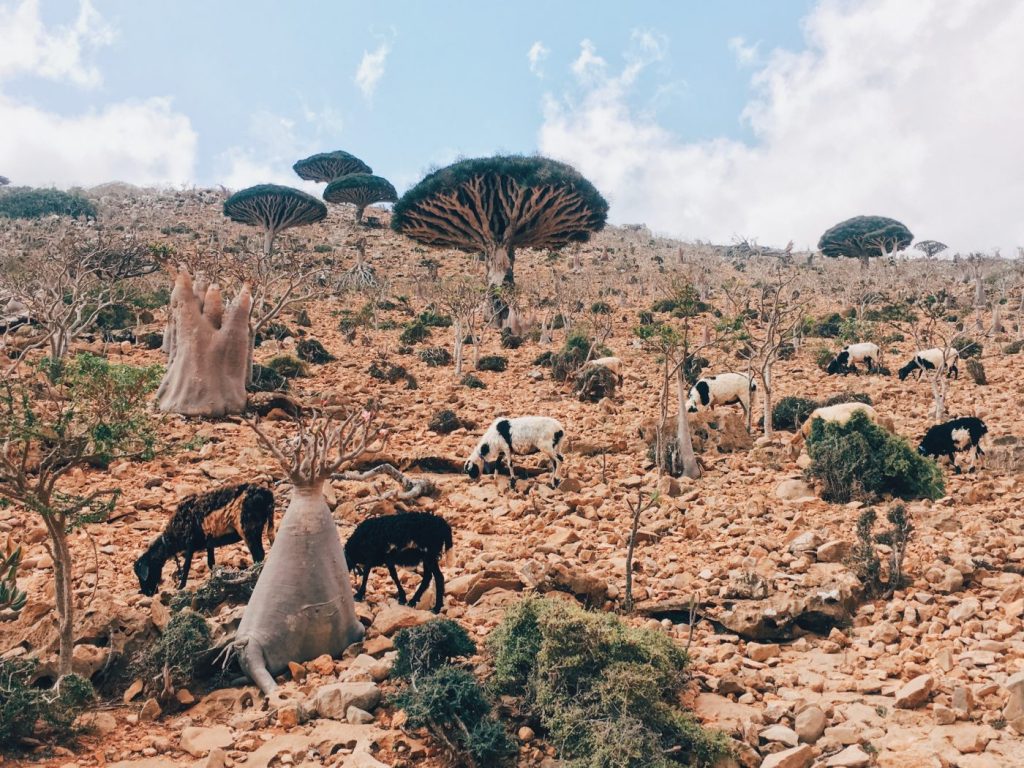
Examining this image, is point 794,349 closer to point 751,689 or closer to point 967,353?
point 967,353

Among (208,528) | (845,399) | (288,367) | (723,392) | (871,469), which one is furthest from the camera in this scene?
(288,367)

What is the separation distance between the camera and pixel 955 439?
1077 cm

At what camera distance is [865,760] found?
3961mm

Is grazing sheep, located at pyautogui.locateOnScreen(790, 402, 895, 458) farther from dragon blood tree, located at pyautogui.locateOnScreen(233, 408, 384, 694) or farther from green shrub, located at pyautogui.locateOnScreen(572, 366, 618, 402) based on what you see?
dragon blood tree, located at pyautogui.locateOnScreen(233, 408, 384, 694)

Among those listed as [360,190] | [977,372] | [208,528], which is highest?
[360,190]

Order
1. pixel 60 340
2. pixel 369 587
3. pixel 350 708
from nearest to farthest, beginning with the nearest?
pixel 350 708, pixel 369 587, pixel 60 340

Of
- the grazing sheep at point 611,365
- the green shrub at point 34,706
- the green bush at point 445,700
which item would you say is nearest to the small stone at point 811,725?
the green bush at point 445,700

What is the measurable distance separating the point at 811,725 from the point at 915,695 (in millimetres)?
860

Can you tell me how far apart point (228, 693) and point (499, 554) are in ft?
11.4

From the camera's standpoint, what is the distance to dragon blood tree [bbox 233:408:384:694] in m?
5.49

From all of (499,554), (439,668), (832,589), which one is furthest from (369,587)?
(832,589)

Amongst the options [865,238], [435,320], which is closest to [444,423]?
[435,320]

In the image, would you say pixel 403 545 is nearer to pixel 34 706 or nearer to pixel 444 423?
pixel 34 706

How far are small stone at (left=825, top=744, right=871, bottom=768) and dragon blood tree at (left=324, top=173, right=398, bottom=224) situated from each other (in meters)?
50.5
